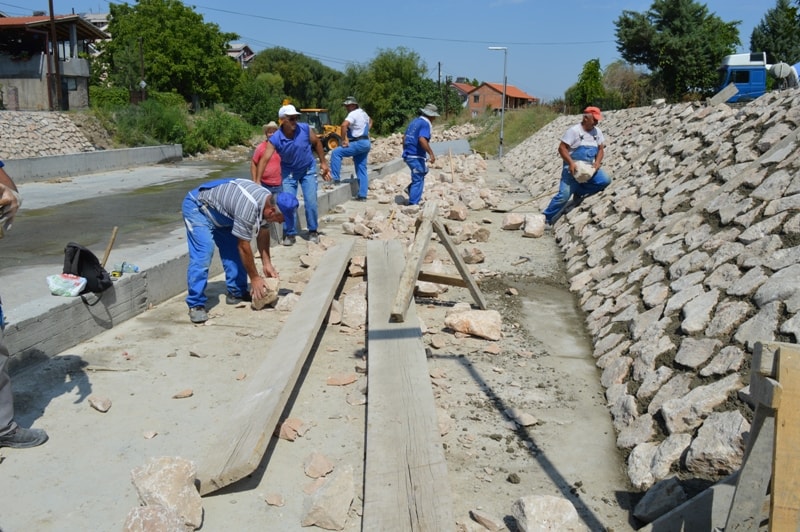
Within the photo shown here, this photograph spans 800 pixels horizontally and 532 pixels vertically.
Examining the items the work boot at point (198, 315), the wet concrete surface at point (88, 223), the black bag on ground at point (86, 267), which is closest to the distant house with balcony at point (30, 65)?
the wet concrete surface at point (88, 223)

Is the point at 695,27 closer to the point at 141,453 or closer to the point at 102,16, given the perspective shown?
the point at 141,453

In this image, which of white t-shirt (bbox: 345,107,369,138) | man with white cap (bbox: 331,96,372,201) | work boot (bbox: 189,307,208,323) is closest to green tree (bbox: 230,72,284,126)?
man with white cap (bbox: 331,96,372,201)

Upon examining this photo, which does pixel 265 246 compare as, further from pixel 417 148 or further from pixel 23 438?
pixel 417 148

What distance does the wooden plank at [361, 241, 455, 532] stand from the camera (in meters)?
2.92

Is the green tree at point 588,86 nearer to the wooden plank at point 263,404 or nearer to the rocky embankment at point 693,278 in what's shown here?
the rocky embankment at point 693,278

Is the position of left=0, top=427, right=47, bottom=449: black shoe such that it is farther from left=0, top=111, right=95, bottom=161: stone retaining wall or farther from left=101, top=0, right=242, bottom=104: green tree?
left=101, top=0, right=242, bottom=104: green tree

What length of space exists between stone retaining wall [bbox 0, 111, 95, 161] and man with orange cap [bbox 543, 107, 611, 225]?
1590 cm

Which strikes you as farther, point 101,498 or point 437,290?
point 437,290

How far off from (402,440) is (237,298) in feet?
10.5

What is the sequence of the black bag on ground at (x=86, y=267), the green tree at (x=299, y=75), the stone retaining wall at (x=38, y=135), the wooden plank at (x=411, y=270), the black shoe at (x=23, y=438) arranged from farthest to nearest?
the green tree at (x=299, y=75) < the stone retaining wall at (x=38, y=135) < the wooden plank at (x=411, y=270) < the black bag on ground at (x=86, y=267) < the black shoe at (x=23, y=438)

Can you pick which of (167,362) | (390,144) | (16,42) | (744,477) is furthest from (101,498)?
(16,42)

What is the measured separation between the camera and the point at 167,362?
194 inches

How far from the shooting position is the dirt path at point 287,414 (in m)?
3.25

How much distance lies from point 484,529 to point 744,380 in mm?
1640
